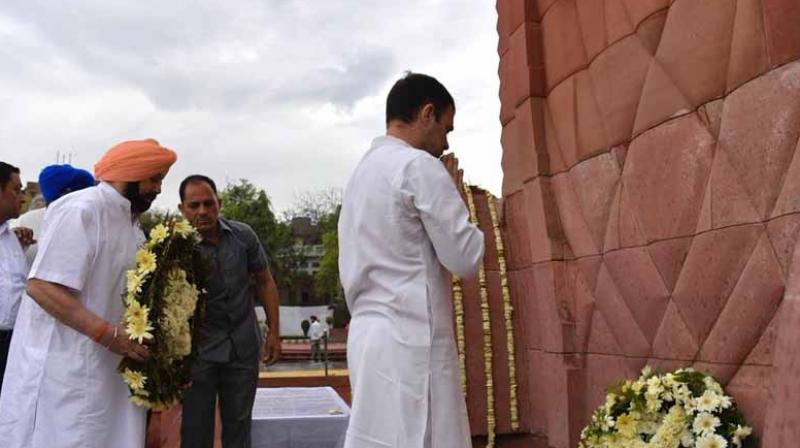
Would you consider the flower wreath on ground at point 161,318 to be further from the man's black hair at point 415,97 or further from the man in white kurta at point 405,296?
the man's black hair at point 415,97

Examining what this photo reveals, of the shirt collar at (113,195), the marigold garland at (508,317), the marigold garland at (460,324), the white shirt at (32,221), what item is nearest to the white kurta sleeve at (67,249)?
the shirt collar at (113,195)

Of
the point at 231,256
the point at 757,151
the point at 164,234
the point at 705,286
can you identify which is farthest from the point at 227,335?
the point at 757,151

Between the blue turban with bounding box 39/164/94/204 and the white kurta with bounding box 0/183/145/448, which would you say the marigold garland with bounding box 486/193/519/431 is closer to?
the white kurta with bounding box 0/183/145/448

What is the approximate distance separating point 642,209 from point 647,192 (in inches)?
2.9

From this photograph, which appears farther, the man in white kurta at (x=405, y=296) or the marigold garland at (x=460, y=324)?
the marigold garland at (x=460, y=324)

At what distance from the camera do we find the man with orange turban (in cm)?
259

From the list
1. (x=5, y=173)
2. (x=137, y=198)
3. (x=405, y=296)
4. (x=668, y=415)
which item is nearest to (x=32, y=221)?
(x=5, y=173)

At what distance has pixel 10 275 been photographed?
3.65m

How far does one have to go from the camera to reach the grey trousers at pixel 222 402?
12.4 ft

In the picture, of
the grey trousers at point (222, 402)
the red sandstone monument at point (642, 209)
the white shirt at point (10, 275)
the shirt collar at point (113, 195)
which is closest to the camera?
the red sandstone monument at point (642, 209)

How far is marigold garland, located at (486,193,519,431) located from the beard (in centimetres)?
196

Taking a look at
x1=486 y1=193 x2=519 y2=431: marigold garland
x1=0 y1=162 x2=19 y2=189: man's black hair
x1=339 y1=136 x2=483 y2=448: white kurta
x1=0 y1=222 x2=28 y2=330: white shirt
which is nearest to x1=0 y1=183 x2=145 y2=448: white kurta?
x1=0 y1=222 x2=28 y2=330: white shirt

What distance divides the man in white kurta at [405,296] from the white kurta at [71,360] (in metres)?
0.98

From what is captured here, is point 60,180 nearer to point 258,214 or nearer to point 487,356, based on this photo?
point 487,356
